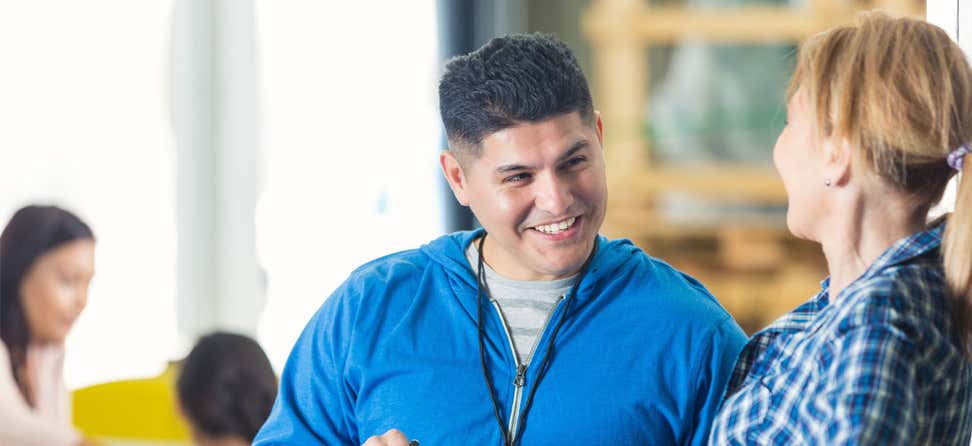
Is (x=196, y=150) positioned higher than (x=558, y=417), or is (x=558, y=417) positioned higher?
(x=196, y=150)

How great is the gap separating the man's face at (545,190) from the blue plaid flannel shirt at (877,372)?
0.33 metres

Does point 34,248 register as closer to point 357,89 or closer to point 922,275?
point 357,89

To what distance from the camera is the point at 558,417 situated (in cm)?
152

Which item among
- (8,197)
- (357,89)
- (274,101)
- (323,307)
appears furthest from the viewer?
(357,89)

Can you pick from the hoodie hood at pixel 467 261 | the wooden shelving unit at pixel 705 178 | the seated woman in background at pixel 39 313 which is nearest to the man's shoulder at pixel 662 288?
the hoodie hood at pixel 467 261

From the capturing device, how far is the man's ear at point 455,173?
1663 mm

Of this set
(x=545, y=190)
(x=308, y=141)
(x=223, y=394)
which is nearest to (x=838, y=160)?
(x=545, y=190)

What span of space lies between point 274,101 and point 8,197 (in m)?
0.88

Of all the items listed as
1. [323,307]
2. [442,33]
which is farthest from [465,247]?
[442,33]

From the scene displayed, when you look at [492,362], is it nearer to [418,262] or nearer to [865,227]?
[418,262]

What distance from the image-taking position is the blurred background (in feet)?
7.92

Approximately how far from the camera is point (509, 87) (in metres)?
1.55

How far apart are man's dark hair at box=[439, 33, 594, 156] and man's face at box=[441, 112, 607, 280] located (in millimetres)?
18

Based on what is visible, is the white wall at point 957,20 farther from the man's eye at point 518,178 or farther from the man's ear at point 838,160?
the man's eye at point 518,178
